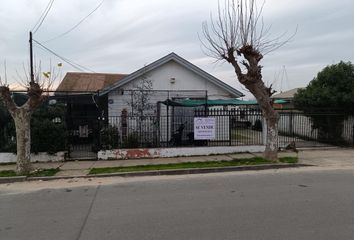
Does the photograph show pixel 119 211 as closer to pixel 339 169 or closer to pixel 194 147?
pixel 339 169

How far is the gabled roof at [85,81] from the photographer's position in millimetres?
28375

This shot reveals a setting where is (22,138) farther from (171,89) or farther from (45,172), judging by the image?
(171,89)

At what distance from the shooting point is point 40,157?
1499 cm

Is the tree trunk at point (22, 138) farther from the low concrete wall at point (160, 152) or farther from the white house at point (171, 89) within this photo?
the white house at point (171, 89)

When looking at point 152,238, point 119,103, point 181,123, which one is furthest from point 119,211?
point 119,103

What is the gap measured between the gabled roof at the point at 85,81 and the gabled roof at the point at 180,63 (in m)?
8.21

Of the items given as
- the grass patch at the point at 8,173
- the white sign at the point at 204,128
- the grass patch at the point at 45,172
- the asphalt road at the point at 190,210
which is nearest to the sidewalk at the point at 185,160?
the grass patch at the point at 45,172

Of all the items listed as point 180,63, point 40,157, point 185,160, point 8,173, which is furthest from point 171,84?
point 8,173

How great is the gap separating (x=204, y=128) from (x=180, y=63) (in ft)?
18.0

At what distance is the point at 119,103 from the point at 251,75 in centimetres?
807

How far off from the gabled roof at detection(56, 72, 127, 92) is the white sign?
12.9 m

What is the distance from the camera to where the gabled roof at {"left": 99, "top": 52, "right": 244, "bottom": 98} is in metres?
19.7

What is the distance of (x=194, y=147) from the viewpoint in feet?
52.2

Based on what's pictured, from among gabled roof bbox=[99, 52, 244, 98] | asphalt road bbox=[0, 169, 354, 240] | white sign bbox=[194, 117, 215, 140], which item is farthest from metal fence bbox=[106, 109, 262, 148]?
asphalt road bbox=[0, 169, 354, 240]
